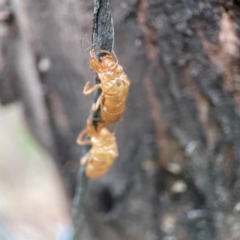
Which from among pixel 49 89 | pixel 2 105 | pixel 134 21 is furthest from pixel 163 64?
pixel 2 105

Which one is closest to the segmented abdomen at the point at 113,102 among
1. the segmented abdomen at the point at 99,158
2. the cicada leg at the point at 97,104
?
the cicada leg at the point at 97,104

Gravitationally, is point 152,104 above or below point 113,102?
above

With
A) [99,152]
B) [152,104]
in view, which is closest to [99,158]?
[99,152]

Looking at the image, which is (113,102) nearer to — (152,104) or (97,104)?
(97,104)

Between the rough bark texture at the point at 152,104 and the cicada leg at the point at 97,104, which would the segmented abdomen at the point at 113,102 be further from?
the rough bark texture at the point at 152,104

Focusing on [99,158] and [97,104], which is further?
[99,158]

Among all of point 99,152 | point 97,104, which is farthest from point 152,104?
point 97,104

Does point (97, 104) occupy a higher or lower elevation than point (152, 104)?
lower

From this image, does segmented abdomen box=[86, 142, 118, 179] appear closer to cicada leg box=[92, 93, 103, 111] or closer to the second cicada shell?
the second cicada shell

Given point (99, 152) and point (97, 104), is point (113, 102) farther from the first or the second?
Result: point (99, 152)
